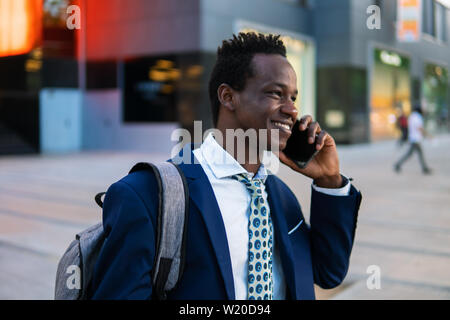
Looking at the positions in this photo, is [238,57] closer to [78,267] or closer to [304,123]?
[304,123]

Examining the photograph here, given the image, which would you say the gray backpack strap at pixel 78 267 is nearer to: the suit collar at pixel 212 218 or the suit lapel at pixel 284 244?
the suit collar at pixel 212 218

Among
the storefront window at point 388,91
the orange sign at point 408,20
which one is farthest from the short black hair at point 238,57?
the orange sign at point 408,20

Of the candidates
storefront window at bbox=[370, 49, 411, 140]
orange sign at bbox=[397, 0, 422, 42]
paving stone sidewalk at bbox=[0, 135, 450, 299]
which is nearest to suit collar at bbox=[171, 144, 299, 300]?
paving stone sidewalk at bbox=[0, 135, 450, 299]

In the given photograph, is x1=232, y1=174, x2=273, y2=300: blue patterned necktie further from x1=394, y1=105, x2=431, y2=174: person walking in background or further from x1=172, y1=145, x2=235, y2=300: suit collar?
x1=394, y1=105, x2=431, y2=174: person walking in background

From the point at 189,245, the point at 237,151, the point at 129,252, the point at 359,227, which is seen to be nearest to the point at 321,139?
the point at 237,151

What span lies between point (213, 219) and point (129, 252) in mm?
256

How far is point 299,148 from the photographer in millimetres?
1715

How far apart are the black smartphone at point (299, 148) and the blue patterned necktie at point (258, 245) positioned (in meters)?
0.17

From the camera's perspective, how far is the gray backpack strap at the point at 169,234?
1.41 m

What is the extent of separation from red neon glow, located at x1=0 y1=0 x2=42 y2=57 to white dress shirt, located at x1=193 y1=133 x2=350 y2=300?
13.9 m

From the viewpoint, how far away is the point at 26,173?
1387 centimetres

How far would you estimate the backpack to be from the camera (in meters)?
1.41
